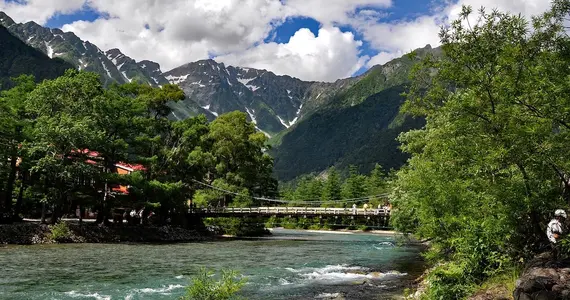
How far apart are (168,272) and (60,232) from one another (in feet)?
55.6

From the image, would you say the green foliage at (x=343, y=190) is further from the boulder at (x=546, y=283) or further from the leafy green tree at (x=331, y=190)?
the boulder at (x=546, y=283)

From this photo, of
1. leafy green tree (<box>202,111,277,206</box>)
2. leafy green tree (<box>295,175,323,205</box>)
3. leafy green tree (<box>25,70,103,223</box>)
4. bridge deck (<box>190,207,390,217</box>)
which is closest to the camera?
leafy green tree (<box>25,70,103,223</box>)

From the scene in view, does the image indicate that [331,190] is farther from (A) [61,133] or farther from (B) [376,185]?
(A) [61,133]

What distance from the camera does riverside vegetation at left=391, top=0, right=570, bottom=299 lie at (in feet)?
33.8

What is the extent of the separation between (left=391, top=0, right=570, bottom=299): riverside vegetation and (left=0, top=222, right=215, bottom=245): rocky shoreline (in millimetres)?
30531

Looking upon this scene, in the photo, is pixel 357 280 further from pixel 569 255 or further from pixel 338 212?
pixel 338 212

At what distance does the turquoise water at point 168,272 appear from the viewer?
17047 mm

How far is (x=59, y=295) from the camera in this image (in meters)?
15.9

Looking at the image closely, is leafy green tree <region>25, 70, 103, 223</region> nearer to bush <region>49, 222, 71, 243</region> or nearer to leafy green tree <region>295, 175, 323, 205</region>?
bush <region>49, 222, 71, 243</region>

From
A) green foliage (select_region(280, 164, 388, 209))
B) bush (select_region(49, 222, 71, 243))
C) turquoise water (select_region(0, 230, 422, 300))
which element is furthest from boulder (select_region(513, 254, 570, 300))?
green foliage (select_region(280, 164, 388, 209))

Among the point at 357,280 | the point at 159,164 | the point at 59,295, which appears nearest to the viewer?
the point at 59,295

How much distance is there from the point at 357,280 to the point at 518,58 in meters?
12.9

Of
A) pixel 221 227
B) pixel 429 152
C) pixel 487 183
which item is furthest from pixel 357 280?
pixel 221 227

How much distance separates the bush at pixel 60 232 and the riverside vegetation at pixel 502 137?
99.8ft
